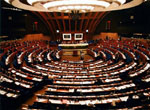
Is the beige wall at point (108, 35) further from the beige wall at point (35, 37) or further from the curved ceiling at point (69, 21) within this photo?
the beige wall at point (35, 37)

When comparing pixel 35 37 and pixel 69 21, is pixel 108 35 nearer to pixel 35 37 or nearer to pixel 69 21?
pixel 69 21

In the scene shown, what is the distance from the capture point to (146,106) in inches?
215

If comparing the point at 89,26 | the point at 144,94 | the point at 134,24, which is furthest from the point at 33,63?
the point at 134,24

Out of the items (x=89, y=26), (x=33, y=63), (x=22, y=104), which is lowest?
(x=22, y=104)

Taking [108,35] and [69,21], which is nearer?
[69,21]

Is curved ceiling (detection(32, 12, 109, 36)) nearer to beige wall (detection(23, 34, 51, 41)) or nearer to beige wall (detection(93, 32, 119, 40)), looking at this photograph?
beige wall (detection(23, 34, 51, 41))

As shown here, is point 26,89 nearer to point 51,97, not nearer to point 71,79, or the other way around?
point 51,97

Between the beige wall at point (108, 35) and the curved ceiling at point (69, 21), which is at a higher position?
the curved ceiling at point (69, 21)

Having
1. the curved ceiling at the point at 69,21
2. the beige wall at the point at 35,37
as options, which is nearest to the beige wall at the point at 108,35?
the curved ceiling at the point at 69,21

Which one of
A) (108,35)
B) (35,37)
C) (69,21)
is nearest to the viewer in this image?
(69,21)

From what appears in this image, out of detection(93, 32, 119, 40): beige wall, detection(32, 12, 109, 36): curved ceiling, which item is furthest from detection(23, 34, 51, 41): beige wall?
detection(93, 32, 119, 40): beige wall

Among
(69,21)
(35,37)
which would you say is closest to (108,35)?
(69,21)

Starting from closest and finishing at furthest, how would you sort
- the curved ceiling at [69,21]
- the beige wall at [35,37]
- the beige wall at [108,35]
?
1. the curved ceiling at [69,21]
2. the beige wall at [35,37]
3. the beige wall at [108,35]

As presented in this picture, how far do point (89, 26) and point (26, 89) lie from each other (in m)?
19.8
